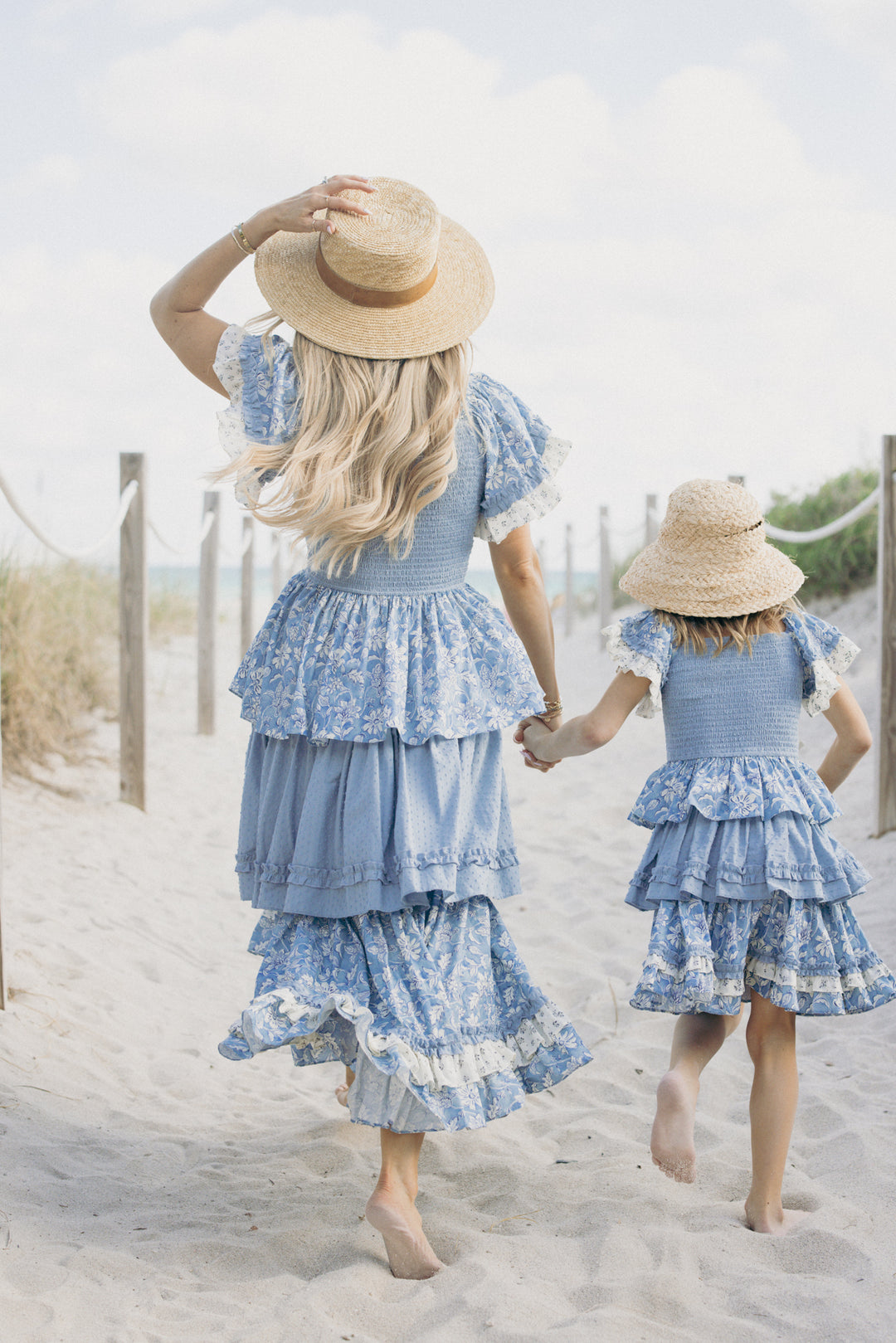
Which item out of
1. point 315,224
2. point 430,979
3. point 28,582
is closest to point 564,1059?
point 430,979

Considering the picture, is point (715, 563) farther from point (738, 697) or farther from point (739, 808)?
point (739, 808)

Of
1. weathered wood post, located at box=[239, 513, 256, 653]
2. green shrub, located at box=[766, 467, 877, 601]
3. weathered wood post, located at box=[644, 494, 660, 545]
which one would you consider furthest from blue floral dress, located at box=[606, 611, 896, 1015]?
weathered wood post, located at box=[644, 494, 660, 545]

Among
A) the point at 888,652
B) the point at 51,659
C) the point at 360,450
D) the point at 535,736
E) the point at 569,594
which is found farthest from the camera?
the point at 569,594

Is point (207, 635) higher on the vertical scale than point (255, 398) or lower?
lower

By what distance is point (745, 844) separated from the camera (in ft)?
6.46

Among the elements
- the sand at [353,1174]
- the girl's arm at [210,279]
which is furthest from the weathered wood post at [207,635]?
the girl's arm at [210,279]

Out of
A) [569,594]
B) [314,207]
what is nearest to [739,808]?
[314,207]

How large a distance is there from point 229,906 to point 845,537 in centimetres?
576

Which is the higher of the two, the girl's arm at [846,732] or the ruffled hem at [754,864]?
the girl's arm at [846,732]

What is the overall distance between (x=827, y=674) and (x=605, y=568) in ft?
31.9

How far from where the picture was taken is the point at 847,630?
7812 mm

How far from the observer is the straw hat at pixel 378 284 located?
185 cm

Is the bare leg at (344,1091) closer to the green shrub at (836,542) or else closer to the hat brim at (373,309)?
the hat brim at (373,309)

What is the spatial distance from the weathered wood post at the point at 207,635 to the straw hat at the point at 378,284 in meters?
5.28
